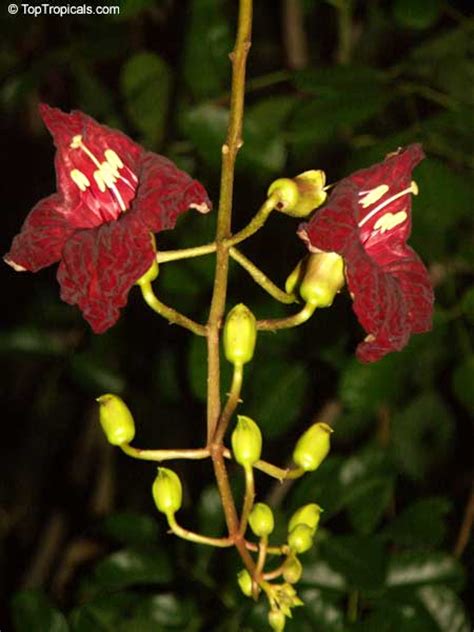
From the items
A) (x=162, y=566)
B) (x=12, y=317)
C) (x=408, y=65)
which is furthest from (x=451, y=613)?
(x=12, y=317)

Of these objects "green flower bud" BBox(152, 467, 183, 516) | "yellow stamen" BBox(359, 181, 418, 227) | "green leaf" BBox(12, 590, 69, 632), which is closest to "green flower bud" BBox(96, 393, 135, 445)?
"green flower bud" BBox(152, 467, 183, 516)

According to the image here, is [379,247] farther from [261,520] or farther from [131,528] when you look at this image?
[131,528]

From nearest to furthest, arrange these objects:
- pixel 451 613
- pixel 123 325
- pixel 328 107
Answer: pixel 451 613, pixel 328 107, pixel 123 325

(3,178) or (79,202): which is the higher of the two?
(79,202)

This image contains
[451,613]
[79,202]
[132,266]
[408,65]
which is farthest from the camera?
[408,65]

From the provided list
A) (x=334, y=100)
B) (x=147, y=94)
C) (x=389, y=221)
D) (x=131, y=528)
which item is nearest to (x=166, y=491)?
(x=389, y=221)

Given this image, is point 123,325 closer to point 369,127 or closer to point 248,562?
point 369,127

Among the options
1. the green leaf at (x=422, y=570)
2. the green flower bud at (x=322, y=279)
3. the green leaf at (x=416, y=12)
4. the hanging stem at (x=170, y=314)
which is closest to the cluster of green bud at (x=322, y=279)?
the green flower bud at (x=322, y=279)

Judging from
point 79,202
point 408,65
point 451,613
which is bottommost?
point 451,613
